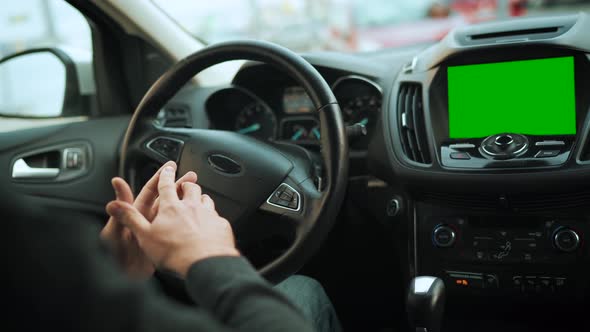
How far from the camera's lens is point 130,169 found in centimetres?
163

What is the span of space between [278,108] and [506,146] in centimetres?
88

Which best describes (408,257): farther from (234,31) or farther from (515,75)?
(234,31)

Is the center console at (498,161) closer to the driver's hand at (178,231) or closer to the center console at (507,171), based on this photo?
the center console at (507,171)

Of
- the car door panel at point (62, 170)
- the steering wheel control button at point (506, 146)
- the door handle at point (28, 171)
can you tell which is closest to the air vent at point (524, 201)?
the steering wheel control button at point (506, 146)

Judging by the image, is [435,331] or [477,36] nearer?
[435,331]

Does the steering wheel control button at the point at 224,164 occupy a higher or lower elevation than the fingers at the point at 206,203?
lower

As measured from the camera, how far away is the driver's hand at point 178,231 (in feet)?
2.94

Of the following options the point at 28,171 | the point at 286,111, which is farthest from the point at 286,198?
the point at 28,171

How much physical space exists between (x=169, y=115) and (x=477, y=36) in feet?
3.64

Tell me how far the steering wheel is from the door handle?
43cm

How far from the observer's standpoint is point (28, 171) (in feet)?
6.15

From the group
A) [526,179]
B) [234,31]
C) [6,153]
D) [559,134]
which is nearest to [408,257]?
[526,179]

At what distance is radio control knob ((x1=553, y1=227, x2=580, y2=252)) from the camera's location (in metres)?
1.53

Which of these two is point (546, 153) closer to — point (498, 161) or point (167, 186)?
point (498, 161)
